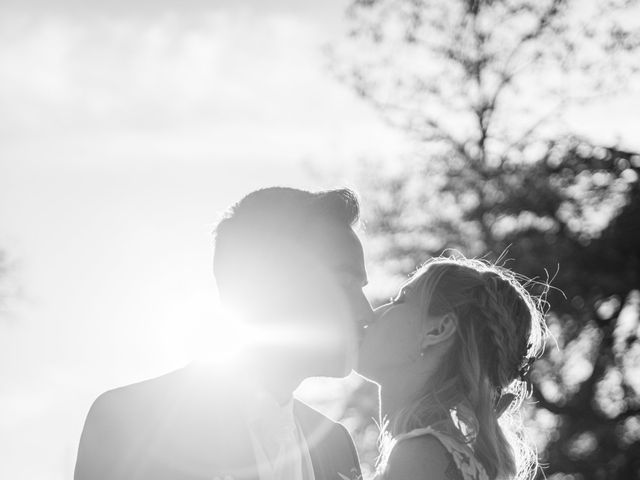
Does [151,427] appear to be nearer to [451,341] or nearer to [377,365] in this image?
[377,365]

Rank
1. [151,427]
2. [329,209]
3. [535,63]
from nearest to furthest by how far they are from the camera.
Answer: [151,427] → [329,209] → [535,63]

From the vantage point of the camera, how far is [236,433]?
3.62 meters

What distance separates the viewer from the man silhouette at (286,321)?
376cm

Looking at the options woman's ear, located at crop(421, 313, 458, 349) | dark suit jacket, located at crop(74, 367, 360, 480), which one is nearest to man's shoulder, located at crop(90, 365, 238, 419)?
dark suit jacket, located at crop(74, 367, 360, 480)

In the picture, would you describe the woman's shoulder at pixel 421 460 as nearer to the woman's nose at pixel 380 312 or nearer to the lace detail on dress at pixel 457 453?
the lace detail on dress at pixel 457 453

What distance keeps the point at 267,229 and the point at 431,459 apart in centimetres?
140

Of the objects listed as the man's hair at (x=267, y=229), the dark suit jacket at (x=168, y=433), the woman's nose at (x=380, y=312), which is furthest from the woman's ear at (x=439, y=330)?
the dark suit jacket at (x=168, y=433)

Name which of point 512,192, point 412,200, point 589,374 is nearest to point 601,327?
point 589,374

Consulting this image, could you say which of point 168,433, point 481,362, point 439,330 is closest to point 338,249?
point 439,330

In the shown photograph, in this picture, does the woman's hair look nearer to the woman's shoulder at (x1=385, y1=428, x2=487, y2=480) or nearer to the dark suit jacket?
the woman's shoulder at (x1=385, y1=428, x2=487, y2=480)

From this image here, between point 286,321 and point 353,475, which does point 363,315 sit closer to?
point 286,321

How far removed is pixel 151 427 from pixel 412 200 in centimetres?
1522

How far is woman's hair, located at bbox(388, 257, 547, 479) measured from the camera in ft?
13.0

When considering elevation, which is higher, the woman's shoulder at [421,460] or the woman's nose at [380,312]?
the woman's nose at [380,312]
